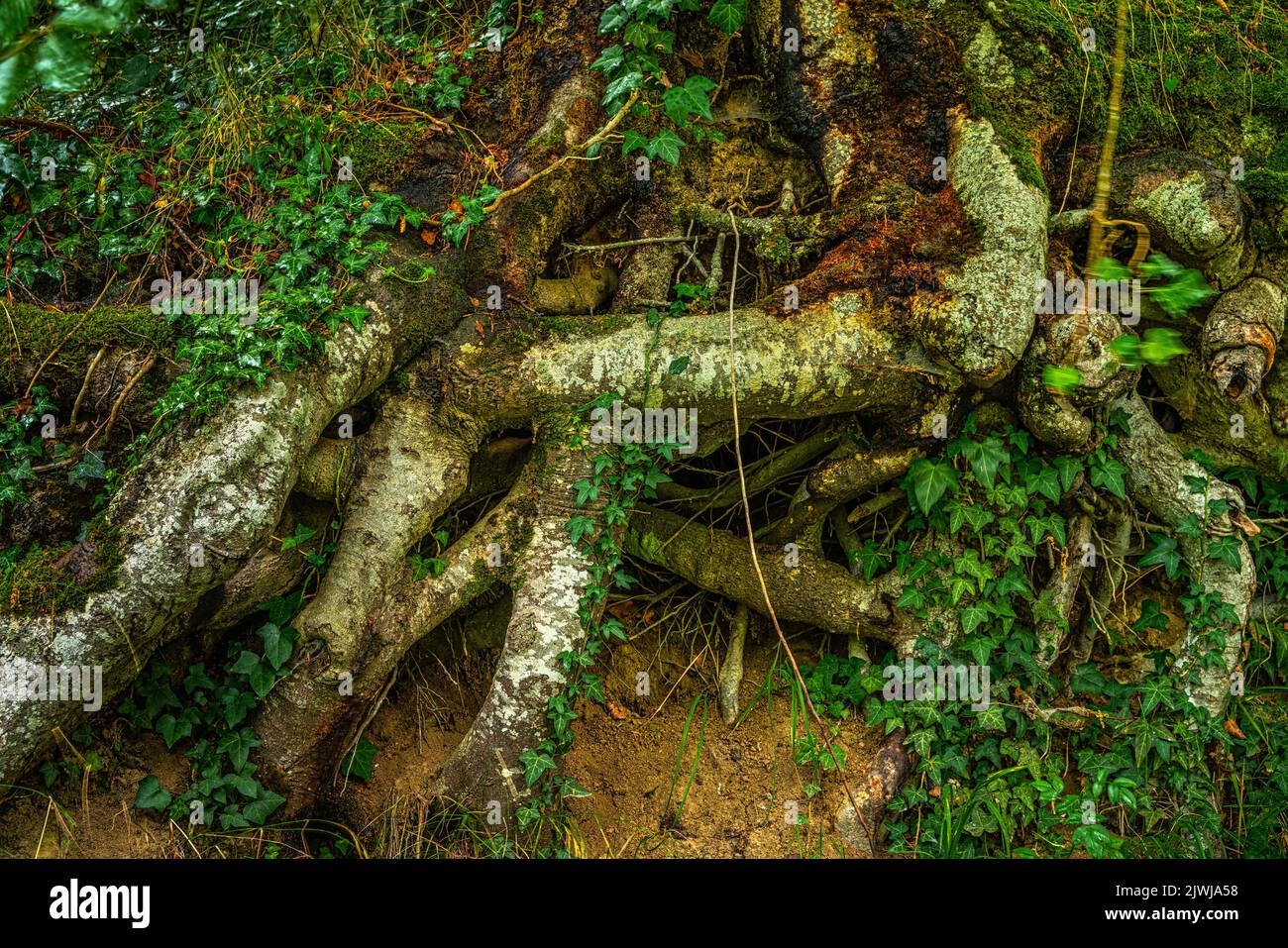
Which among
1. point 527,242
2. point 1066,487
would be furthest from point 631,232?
point 1066,487

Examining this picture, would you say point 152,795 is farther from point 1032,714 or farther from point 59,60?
point 1032,714

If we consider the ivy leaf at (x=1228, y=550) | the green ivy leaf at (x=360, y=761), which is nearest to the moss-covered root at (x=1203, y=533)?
the ivy leaf at (x=1228, y=550)

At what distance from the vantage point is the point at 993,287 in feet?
10.4

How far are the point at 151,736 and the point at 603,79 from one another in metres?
3.07

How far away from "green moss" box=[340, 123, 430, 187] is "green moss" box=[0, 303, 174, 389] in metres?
0.97

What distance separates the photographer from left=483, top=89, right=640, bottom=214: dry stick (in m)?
3.33

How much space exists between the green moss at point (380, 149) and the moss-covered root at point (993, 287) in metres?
2.08

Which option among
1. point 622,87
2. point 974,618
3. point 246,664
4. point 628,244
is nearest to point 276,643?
point 246,664

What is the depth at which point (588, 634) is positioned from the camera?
11.3 ft

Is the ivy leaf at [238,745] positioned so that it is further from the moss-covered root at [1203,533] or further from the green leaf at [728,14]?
the moss-covered root at [1203,533]

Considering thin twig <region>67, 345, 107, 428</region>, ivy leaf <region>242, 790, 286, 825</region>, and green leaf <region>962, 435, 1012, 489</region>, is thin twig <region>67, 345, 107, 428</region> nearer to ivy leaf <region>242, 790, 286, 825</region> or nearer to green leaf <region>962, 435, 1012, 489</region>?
ivy leaf <region>242, 790, 286, 825</region>

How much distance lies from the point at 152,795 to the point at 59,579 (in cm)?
85
